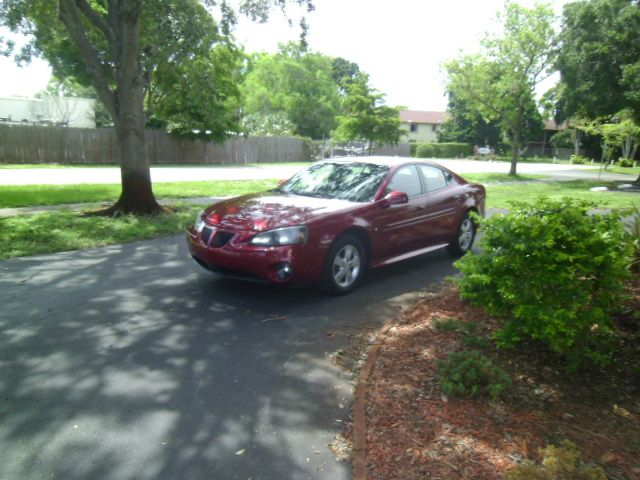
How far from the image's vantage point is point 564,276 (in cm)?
323

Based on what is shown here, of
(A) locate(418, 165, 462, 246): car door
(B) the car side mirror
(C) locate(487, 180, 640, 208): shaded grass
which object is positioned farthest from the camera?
(C) locate(487, 180, 640, 208): shaded grass

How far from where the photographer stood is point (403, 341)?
446 centimetres

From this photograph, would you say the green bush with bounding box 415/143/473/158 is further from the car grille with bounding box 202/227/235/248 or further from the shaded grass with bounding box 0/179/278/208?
the car grille with bounding box 202/227/235/248

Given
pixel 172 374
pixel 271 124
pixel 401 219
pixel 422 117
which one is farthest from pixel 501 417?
pixel 422 117

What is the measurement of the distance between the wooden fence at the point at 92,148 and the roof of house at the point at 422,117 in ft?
147

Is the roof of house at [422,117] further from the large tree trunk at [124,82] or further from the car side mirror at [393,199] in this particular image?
the car side mirror at [393,199]

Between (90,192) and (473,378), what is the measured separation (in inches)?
505

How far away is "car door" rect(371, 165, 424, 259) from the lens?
6.14m

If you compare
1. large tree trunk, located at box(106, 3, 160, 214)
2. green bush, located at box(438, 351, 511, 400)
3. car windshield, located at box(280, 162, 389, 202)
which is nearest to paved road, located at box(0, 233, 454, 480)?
green bush, located at box(438, 351, 511, 400)

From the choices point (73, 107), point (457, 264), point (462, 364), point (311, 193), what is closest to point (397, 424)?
Answer: point (462, 364)

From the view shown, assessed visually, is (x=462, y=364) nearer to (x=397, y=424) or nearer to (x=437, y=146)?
(x=397, y=424)

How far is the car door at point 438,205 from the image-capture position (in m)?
6.90

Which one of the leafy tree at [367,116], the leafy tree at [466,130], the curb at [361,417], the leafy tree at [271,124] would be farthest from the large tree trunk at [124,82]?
the leafy tree at [466,130]

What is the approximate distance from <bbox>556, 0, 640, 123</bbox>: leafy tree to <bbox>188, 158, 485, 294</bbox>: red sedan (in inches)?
647
